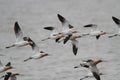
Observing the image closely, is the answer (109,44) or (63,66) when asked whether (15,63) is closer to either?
(63,66)

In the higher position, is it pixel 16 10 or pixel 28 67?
pixel 16 10

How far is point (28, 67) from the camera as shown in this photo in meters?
29.6

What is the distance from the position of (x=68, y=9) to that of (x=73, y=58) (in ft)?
27.8

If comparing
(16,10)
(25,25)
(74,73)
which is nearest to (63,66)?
(74,73)

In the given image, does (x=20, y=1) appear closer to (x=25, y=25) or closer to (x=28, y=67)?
(x=25, y=25)

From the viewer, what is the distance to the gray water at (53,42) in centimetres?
2872

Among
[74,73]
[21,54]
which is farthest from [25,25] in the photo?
[74,73]

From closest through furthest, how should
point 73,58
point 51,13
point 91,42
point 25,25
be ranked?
point 73,58
point 91,42
point 25,25
point 51,13

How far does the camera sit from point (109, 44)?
32312mm

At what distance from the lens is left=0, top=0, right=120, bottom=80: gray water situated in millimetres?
A: 28719

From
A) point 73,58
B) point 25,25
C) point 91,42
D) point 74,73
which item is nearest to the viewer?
point 74,73

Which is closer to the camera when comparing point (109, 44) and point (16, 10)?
point (109, 44)

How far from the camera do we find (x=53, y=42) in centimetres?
3316

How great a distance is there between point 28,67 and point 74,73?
232 centimetres
